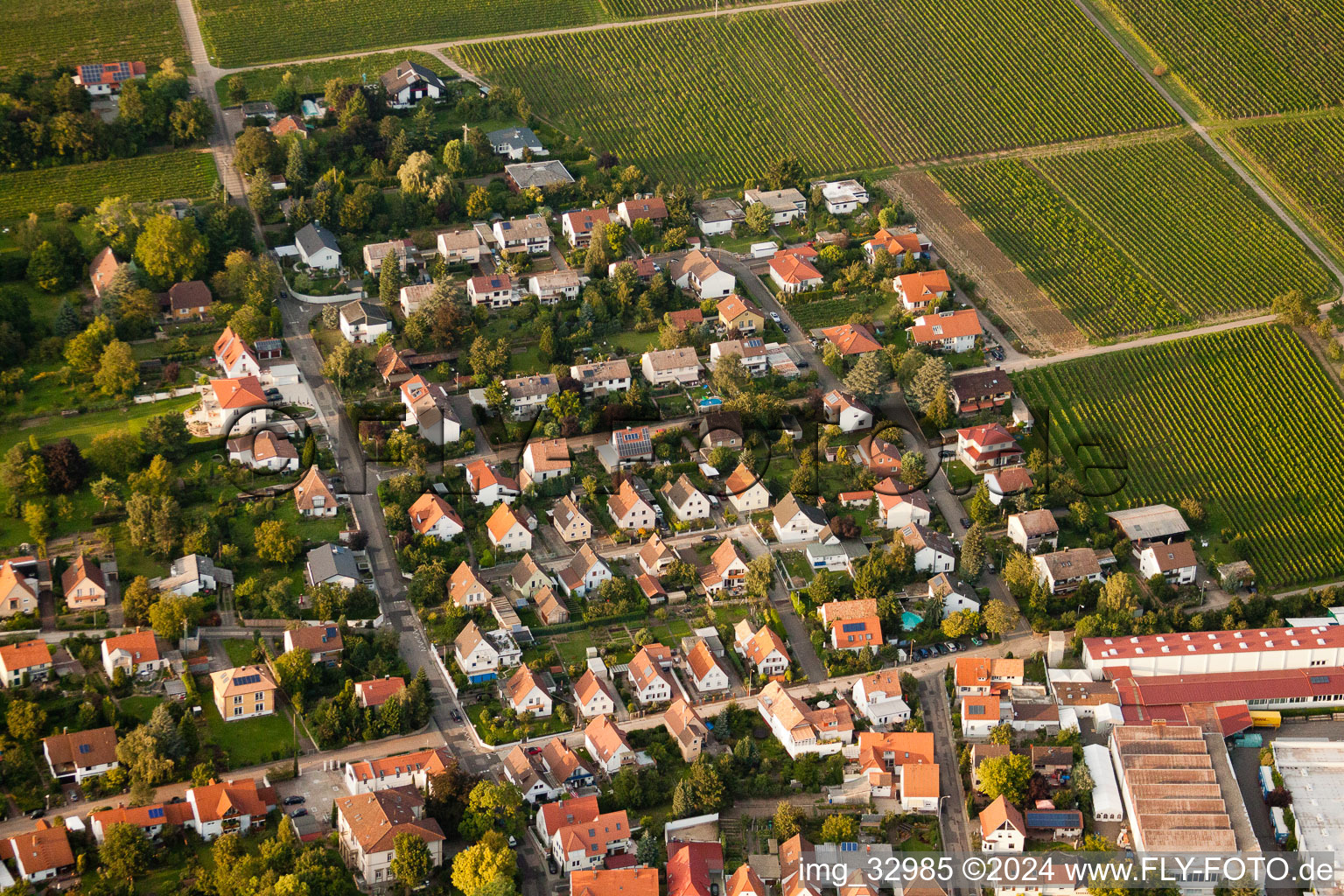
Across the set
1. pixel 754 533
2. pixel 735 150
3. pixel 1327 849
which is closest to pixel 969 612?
pixel 754 533

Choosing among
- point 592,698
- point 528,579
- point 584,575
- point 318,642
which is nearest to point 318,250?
point 528,579

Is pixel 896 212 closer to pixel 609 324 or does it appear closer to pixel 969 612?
pixel 609 324

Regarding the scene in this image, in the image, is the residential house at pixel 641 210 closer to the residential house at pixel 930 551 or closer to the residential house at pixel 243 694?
the residential house at pixel 930 551

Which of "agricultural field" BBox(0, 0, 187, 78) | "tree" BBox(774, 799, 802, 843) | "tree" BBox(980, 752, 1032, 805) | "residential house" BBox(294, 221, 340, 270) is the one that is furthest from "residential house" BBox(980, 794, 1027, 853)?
"agricultural field" BBox(0, 0, 187, 78)

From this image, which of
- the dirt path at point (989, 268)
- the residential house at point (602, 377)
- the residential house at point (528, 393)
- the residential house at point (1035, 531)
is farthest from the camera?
the dirt path at point (989, 268)

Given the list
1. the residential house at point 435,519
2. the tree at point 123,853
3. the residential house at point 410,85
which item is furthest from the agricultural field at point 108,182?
the tree at point 123,853
